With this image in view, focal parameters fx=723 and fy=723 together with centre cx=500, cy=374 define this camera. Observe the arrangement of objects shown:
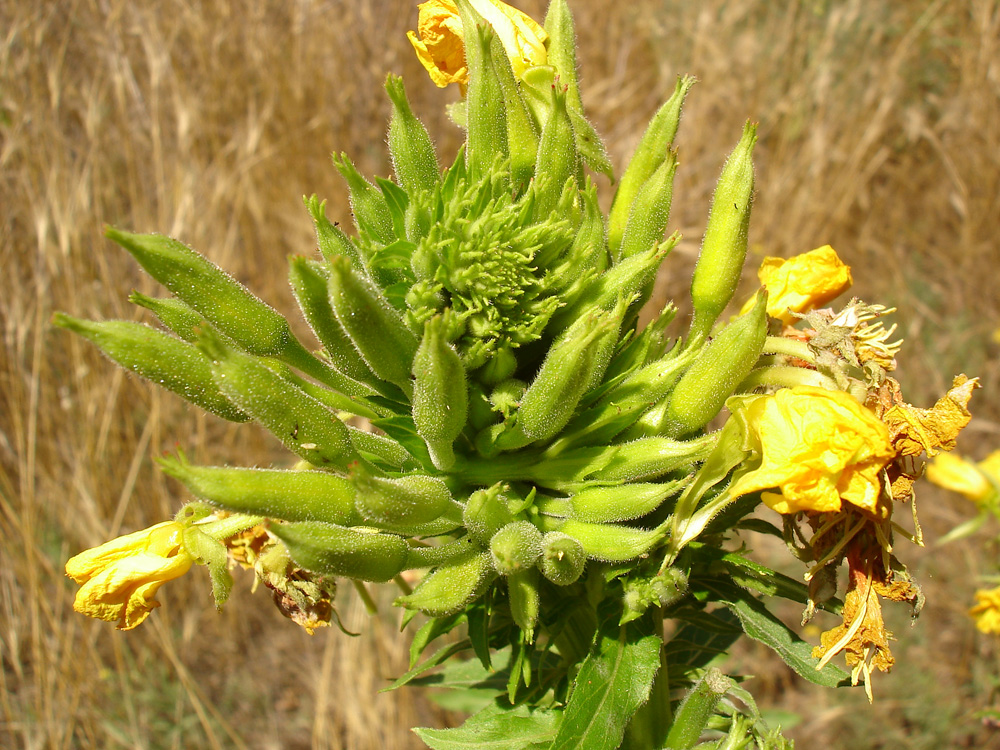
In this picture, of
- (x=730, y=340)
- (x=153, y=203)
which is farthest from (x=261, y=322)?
(x=153, y=203)

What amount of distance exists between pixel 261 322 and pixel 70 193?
191 inches

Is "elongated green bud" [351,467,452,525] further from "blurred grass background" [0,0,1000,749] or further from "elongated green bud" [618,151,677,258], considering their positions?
"blurred grass background" [0,0,1000,749]

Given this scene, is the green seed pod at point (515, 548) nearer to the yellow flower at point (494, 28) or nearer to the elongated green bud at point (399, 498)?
the elongated green bud at point (399, 498)

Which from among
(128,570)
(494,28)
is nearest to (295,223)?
(494,28)

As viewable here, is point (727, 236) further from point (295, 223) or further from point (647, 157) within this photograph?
point (295, 223)

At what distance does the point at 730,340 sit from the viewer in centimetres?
163

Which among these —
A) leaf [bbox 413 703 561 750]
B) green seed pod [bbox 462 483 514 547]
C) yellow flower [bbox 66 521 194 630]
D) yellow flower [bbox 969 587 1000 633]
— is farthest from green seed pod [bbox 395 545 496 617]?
yellow flower [bbox 969 587 1000 633]

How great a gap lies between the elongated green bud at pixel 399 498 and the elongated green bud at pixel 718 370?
1.97ft

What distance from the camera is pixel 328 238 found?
1812 millimetres

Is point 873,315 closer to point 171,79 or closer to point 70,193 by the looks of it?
point 70,193

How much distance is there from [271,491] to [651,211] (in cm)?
117

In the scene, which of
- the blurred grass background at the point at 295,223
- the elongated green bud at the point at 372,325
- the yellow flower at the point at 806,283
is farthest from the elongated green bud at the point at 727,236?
the blurred grass background at the point at 295,223

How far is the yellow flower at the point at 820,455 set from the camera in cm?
150

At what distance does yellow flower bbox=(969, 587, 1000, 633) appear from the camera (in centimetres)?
275
